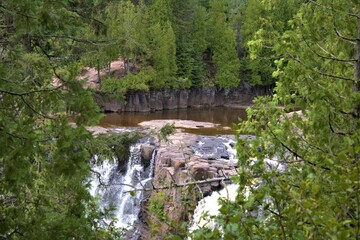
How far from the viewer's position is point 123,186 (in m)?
15.7

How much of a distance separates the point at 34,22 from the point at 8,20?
2.75 meters

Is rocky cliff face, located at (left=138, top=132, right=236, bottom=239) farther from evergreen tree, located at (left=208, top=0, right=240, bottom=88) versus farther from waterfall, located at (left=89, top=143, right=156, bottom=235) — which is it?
evergreen tree, located at (left=208, top=0, right=240, bottom=88)

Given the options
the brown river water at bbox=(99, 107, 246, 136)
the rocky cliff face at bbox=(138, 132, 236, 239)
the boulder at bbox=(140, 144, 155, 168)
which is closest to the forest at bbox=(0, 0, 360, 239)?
the rocky cliff face at bbox=(138, 132, 236, 239)

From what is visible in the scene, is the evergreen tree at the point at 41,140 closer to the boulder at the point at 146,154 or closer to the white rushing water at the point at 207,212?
the white rushing water at the point at 207,212

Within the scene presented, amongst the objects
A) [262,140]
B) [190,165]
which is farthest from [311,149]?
[190,165]

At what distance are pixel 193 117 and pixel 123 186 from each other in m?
16.9

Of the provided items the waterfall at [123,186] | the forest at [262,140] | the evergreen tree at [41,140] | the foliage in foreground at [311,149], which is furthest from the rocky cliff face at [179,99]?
the evergreen tree at [41,140]

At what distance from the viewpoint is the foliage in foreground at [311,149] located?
241cm

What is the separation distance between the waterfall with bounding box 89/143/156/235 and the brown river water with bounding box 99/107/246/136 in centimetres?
734

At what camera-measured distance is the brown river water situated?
25.7 m

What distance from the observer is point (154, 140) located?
713 inches

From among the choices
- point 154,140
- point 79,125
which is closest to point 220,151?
point 154,140

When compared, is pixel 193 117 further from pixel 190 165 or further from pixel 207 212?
pixel 207 212

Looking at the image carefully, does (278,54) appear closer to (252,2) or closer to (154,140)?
(154,140)
